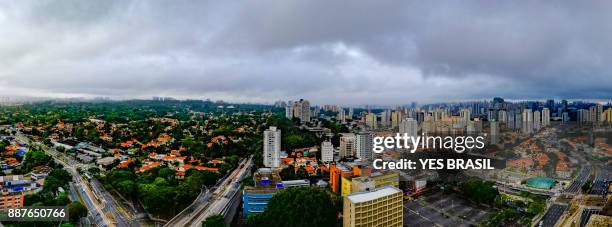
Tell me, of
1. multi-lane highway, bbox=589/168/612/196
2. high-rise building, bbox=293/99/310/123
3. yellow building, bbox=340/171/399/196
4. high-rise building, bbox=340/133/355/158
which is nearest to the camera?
yellow building, bbox=340/171/399/196

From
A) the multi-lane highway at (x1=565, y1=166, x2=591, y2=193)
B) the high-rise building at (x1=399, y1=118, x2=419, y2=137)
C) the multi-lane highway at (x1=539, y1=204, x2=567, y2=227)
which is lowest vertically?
the multi-lane highway at (x1=539, y1=204, x2=567, y2=227)

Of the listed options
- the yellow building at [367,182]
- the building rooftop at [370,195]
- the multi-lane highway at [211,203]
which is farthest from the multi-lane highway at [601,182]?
the multi-lane highway at [211,203]

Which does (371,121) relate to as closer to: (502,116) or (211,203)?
→ (502,116)

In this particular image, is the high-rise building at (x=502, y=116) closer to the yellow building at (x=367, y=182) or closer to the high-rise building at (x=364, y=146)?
the high-rise building at (x=364, y=146)

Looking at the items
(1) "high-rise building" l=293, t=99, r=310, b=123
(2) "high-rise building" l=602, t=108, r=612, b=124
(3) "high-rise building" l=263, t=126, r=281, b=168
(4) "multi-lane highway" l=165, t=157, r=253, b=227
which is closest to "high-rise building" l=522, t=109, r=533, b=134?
(2) "high-rise building" l=602, t=108, r=612, b=124

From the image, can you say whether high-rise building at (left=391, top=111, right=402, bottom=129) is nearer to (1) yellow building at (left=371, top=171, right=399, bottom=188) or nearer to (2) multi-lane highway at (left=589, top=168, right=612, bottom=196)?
(2) multi-lane highway at (left=589, top=168, right=612, bottom=196)

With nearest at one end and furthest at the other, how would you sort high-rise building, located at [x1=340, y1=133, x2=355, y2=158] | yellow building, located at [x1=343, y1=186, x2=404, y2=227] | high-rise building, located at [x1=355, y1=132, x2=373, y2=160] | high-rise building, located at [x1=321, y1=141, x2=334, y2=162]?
yellow building, located at [x1=343, y1=186, x2=404, y2=227], high-rise building, located at [x1=321, y1=141, x2=334, y2=162], high-rise building, located at [x1=355, y1=132, x2=373, y2=160], high-rise building, located at [x1=340, y1=133, x2=355, y2=158]

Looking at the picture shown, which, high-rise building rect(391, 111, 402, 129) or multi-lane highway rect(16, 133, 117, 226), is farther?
high-rise building rect(391, 111, 402, 129)
